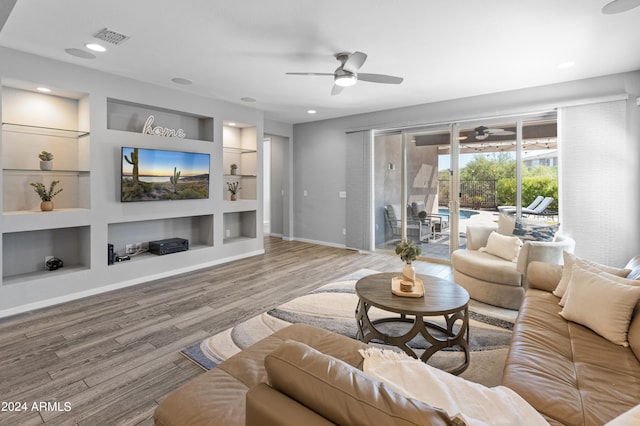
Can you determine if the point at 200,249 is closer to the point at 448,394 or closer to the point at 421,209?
the point at 421,209

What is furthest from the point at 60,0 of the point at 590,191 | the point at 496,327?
the point at 590,191

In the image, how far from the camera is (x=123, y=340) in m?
2.65

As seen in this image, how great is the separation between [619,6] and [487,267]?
2451 millimetres

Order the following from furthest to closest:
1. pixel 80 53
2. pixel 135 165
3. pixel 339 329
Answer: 1. pixel 135 165
2. pixel 80 53
3. pixel 339 329

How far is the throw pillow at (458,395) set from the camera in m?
0.86

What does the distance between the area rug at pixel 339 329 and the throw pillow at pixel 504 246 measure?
2.26 ft

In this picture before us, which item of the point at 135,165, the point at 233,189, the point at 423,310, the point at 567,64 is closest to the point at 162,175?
the point at 135,165

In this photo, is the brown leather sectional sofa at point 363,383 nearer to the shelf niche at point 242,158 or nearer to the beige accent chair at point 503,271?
the beige accent chair at point 503,271

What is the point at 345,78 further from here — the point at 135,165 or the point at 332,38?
the point at 135,165

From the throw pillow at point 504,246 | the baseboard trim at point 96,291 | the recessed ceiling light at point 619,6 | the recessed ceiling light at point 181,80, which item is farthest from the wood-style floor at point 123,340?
the recessed ceiling light at point 619,6

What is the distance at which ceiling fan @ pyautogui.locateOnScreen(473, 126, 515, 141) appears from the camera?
4765 millimetres

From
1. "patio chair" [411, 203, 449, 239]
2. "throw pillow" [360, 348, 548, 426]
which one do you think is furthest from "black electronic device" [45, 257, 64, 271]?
"patio chair" [411, 203, 449, 239]

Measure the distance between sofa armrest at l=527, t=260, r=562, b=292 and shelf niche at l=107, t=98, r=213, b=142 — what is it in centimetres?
460

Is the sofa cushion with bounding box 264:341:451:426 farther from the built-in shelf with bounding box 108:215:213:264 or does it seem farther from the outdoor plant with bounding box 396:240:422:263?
the built-in shelf with bounding box 108:215:213:264
